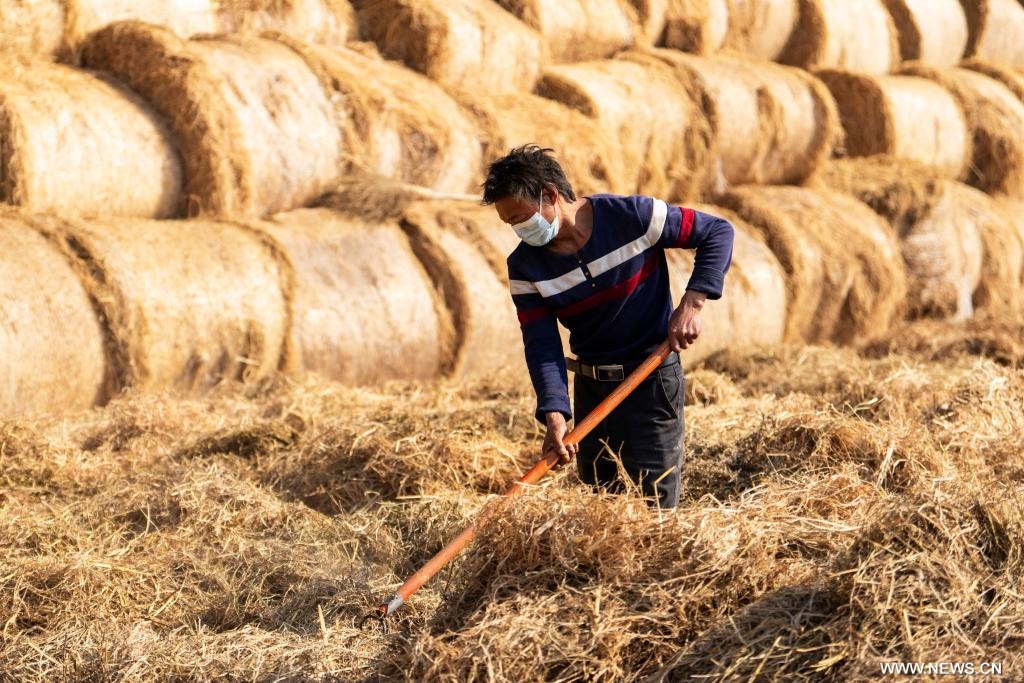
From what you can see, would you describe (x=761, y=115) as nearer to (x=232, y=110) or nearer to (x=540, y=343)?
(x=232, y=110)

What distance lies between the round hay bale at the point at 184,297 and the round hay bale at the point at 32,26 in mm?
1266

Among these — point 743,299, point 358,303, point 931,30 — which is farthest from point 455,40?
point 931,30

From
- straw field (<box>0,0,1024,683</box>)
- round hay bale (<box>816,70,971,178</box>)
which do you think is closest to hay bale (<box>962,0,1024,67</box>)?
straw field (<box>0,0,1024,683</box>)

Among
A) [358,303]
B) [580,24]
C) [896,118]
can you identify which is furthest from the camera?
[896,118]

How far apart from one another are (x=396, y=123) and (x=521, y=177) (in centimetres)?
451

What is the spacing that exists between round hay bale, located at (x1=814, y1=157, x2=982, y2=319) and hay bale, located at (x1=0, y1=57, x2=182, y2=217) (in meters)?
6.51

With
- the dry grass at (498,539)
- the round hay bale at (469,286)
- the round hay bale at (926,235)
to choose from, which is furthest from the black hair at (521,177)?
the round hay bale at (926,235)

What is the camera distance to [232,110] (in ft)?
26.9

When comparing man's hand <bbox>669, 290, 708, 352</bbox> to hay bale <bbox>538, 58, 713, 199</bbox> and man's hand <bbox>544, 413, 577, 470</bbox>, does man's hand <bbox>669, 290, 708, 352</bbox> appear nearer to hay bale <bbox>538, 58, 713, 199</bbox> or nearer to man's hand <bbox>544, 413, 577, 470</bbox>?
man's hand <bbox>544, 413, 577, 470</bbox>

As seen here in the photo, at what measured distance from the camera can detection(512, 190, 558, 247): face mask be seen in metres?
4.70

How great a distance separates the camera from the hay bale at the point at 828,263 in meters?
11.1

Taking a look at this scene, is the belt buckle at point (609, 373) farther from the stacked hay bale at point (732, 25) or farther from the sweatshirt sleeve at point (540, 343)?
the stacked hay bale at point (732, 25)

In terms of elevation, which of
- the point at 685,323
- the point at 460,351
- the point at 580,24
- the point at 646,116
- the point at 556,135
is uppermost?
the point at 685,323

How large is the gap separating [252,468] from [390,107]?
3436 millimetres
